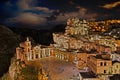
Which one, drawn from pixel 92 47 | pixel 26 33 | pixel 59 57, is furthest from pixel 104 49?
pixel 26 33

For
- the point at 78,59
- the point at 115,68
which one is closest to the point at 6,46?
the point at 78,59

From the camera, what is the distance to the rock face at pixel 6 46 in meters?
36.5

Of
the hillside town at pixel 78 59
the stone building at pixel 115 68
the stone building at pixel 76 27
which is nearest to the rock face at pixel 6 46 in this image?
the stone building at pixel 76 27

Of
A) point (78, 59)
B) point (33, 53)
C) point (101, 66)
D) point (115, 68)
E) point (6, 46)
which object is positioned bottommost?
point (115, 68)

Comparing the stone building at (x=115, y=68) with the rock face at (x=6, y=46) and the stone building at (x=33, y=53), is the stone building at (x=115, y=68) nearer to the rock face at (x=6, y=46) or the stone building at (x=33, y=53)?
the stone building at (x=33, y=53)

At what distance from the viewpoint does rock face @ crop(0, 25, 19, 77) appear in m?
36.5

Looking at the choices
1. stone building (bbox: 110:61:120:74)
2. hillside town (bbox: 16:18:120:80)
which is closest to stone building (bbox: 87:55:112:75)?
hillside town (bbox: 16:18:120:80)

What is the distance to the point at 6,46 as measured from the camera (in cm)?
4203

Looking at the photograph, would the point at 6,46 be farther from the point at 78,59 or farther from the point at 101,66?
the point at 101,66

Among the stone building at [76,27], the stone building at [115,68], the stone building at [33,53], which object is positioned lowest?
the stone building at [115,68]

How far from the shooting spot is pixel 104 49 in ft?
73.6

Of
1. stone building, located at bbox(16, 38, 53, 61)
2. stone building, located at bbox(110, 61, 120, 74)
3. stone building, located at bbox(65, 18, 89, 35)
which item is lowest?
stone building, located at bbox(110, 61, 120, 74)

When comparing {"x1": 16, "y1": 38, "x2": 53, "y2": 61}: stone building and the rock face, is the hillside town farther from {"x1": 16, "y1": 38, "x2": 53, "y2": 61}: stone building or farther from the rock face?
the rock face

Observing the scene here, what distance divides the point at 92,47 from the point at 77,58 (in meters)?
4.16
